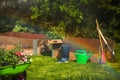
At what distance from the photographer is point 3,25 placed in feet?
41.8

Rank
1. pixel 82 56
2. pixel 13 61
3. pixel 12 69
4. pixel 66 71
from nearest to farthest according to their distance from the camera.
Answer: pixel 12 69 → pixel 13 61 → pixel 66 71 → pixel 82 56

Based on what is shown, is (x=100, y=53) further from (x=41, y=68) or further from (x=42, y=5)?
(x=42, y=5)

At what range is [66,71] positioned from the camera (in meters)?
9.26

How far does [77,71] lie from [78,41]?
1942mm

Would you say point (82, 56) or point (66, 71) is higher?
point (82, 56)

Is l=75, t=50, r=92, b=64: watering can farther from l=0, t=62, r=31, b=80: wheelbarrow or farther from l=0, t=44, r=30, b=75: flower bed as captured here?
l=0, t=62, r=31, b=80: wheelbarrow

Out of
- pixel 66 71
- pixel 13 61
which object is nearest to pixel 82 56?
pixel 66 71

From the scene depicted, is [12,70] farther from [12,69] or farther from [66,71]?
[66,71]

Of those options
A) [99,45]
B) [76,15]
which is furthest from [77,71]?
[76,15]

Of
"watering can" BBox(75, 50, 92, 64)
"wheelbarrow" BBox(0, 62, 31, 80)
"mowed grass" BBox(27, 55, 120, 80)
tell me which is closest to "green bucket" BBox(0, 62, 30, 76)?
"wheelbarrow" BBox(0, 62, 31, 80)

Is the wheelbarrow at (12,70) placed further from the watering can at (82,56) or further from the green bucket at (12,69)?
the watering can at (82,56)

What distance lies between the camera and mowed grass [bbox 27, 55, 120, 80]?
340 inches

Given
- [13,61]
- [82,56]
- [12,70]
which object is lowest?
[82,56]

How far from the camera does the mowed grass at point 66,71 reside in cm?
863
